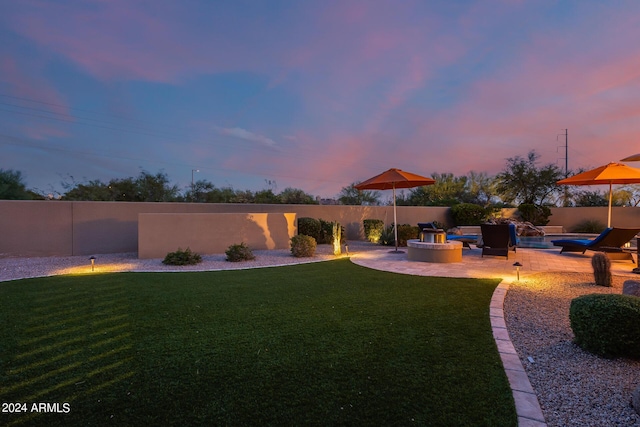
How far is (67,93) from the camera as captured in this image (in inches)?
539

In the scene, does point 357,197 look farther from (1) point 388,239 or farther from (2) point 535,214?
(2) point 535,214

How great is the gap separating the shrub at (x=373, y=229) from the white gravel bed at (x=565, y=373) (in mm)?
8600

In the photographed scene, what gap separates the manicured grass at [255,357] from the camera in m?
2.04

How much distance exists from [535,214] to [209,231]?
16.2 m

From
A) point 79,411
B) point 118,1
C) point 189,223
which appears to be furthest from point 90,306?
point 118,1

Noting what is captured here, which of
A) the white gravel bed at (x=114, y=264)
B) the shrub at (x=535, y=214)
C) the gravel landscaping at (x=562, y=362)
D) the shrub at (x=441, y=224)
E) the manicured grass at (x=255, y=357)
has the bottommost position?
the white gravel bed at (x=114, y=264)

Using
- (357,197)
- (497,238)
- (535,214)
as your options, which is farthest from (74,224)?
(535,214)

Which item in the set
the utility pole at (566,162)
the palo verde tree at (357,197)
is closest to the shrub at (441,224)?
the palo verde tree at (357,197)

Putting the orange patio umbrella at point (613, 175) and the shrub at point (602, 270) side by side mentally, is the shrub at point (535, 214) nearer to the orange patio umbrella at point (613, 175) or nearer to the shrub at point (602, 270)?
the orange patio umbrella at point (613, 175)

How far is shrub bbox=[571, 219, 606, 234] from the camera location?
15.5 metres

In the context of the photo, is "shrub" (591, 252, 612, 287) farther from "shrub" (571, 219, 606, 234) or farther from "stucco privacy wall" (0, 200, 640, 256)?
"shrub" (571, 219, 606, 234)

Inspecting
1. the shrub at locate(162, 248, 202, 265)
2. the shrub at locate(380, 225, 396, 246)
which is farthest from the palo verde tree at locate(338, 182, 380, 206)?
the shrub at locate(162, 248, 202, 265)

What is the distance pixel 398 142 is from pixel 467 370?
16.9 m

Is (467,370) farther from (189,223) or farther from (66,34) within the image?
(66,34)
